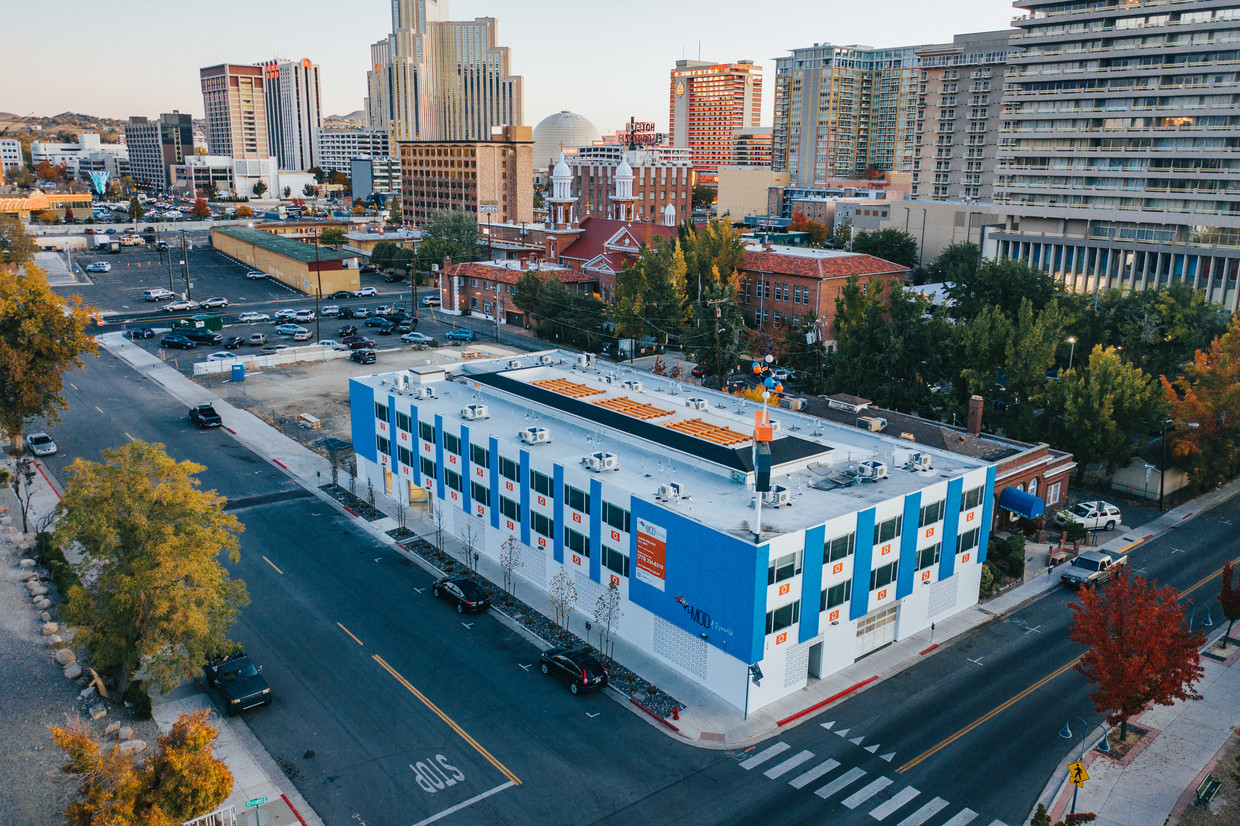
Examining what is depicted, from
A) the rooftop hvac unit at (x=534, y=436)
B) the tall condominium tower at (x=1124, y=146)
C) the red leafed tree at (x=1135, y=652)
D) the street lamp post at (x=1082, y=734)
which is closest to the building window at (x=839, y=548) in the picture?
the red leafed tree at (x=1135, y=652)

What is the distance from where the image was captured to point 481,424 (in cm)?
4559

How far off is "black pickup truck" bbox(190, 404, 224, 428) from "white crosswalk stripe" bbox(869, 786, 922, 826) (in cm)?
5583

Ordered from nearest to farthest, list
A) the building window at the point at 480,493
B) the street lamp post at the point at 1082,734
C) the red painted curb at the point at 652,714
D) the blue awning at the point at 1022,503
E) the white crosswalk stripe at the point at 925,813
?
1. the white crosswalk stripe at the point at 925,813
2. the street lamp post at the point at 1082,734
3. the red painted curb at the point at 652,714
4. the building window at the point at 480,493
5. the blue awning at the point at 1022,503

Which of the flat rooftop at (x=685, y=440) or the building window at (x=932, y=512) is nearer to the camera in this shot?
the flat rooftop at (x=685, y=440)

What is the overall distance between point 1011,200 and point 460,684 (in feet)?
338

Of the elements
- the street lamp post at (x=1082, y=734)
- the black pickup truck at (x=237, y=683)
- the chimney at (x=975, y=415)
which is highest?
the chimney at (x=975, y=415)

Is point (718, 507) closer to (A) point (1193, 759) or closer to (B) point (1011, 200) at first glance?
(A) point (1193, 759)

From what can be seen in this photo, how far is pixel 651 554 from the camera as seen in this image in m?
34.8

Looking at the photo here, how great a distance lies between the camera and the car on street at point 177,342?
304 ft

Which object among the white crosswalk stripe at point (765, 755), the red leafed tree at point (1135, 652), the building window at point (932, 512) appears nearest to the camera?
the red leafed tree at point (1135, 652)

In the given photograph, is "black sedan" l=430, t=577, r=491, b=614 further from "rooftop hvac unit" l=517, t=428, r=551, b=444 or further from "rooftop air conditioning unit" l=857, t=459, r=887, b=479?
"rooftop air conditioning unit" l=857, t=459, r=887, b=479

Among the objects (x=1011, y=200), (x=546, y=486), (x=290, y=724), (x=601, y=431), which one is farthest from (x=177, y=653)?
(x=1011, y=200)

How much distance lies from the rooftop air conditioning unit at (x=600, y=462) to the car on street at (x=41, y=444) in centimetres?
4210

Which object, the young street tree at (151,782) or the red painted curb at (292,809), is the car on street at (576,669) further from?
the young street tree at (151,782)
